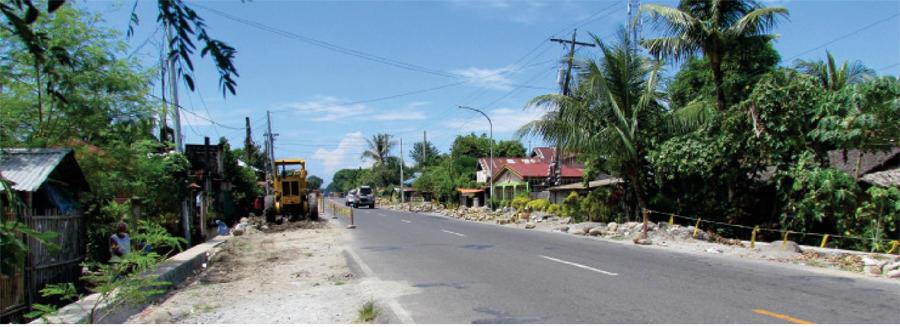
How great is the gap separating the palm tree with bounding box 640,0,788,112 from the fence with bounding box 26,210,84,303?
17.5 m

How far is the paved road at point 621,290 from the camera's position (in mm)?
7172

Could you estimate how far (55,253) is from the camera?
8805 mm

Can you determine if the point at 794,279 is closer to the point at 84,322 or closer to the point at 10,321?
the point at 84,322

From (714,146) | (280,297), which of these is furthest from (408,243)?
(714,146)

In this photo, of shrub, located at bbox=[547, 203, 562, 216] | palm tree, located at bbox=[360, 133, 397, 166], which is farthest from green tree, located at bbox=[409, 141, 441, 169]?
shrub, located at bbox=[547, 203, 562, 216]

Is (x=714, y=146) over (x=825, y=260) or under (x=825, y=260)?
over

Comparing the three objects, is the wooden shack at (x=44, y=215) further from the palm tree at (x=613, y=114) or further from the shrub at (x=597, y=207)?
the shrub at (x=597, y=207)

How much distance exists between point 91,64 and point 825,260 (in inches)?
621

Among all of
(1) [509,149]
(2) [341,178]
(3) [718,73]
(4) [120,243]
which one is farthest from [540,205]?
(2) [341,178]

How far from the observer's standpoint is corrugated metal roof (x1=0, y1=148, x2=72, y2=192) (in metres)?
7.93

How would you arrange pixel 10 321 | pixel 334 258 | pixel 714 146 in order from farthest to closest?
pixel 714 146 < pixel 334 258 < pixel 10 321

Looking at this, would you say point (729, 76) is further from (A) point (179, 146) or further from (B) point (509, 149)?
(B) point (509, 149)

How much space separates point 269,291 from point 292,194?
2067cm

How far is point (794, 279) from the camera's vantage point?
10.0 m
